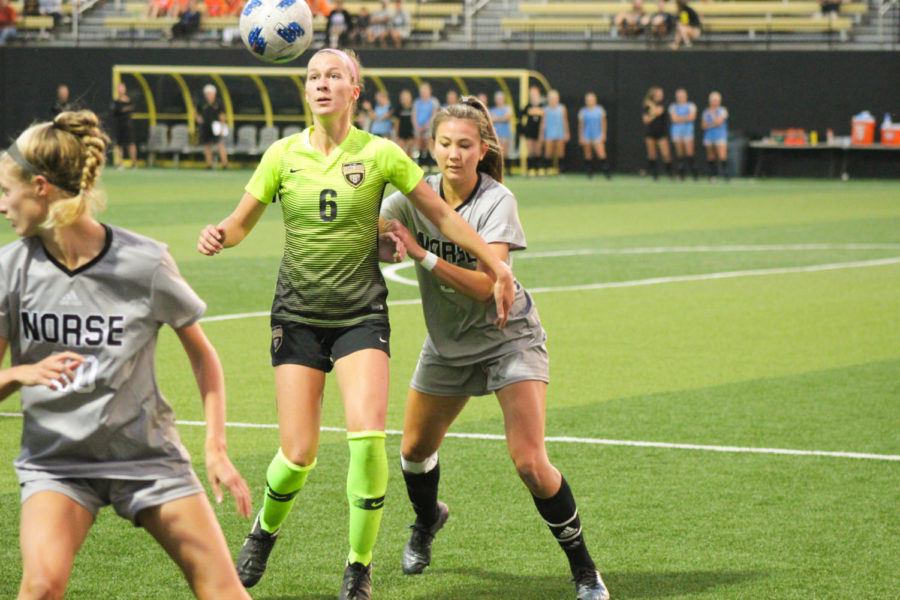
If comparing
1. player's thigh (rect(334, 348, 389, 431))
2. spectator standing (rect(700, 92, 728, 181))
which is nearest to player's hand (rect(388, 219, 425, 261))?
player's thigh (rect(334, 348, 389, 431))

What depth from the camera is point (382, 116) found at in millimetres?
36031

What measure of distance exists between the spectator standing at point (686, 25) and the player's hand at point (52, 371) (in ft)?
108

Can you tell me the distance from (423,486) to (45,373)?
254 cm

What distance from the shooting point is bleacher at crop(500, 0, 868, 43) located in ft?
118

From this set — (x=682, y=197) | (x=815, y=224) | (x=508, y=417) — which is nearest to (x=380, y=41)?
(x=682, y=197)

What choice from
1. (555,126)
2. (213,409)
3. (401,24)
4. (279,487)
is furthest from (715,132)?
(213,409)

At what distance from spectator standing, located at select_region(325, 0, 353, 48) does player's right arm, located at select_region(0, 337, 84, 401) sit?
112 feet

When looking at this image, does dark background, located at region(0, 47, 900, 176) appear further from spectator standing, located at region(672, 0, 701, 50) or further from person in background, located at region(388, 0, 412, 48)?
person in background, located at region(388, 0, 412, 48)

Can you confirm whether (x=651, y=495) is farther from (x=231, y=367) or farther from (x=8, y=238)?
(x=8, y=238)

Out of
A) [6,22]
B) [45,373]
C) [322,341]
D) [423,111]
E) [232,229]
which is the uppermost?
[6,22]

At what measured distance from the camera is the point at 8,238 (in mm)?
19750

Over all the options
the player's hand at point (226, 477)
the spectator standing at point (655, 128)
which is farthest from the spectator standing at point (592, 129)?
the player's hand at point (226, 477)

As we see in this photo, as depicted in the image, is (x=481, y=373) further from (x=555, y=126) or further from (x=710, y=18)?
(x=710, y=18)

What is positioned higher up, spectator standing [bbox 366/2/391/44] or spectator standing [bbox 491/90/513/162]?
spectator standing [bbox 366/2/391/44]
